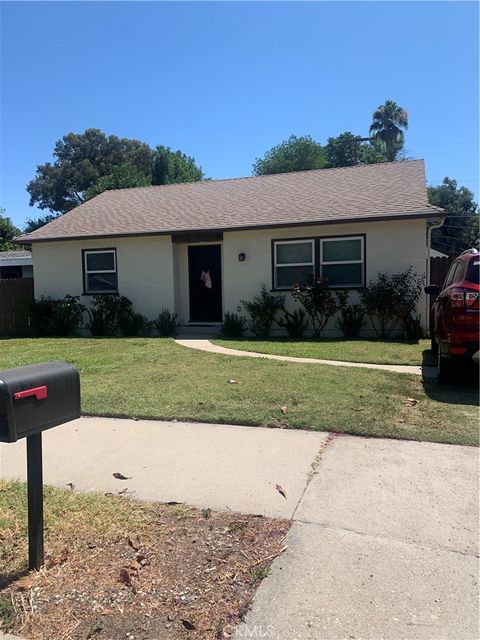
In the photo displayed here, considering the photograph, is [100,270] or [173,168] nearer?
[100,270]

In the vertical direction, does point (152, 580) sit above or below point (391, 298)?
below

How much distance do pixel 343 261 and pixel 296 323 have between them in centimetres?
202

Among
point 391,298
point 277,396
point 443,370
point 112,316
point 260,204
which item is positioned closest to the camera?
point 277,396

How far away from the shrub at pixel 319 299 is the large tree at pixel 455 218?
123 feet

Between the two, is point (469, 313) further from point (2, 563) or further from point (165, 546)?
point (2, 563)

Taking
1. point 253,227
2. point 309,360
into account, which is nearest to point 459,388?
point 309,360

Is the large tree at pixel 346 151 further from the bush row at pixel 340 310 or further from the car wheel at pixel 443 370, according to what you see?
the car wheel at pixel 443 370

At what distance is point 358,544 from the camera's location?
9.68 ft

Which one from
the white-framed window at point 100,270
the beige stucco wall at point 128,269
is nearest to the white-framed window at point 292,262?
the beige stucco wall at point 128,269

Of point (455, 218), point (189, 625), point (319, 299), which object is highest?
point (455, 218)

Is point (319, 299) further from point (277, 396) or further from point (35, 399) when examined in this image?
point (35, 399)

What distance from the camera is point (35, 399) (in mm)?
2562

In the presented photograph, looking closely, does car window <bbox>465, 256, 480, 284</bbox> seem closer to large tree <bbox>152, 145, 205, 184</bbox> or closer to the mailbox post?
the mailbox post

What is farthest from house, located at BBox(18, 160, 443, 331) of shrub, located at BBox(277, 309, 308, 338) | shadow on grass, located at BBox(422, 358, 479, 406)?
shadow on grass, located at BBox(422, 358, 479, 406)
